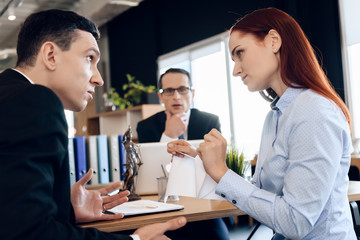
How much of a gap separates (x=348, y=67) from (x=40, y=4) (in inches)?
254

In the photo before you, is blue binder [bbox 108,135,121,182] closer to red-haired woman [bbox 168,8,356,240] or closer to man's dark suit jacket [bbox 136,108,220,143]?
A: man's dark suit jacket [bbox 136,108,220,143]

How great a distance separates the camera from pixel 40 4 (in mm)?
8219

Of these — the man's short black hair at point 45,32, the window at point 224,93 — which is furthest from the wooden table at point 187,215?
the window at point 224,93

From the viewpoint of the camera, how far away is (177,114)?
11.4 feet

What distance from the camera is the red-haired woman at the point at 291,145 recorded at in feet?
3.93

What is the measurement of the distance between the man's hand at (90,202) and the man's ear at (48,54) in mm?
521

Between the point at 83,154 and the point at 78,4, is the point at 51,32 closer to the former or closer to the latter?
the point at 83,154

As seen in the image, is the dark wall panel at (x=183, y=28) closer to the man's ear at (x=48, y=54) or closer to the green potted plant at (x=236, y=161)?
the green potted plant at (x=236, y=161)

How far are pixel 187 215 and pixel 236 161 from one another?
2.01 feet

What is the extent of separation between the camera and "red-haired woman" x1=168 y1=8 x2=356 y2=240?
3.93 ft

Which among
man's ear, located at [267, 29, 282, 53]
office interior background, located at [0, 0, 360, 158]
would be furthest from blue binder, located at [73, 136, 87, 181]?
office interior background, located at [0, 0, 360, 158]

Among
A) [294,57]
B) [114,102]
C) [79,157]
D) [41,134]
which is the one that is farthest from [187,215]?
[114,102]

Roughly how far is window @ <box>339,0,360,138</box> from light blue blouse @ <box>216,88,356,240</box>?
336 cm

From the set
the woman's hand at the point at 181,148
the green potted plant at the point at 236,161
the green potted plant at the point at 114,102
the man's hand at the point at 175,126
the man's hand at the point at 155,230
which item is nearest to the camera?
the man's hand at the point at 155,230
